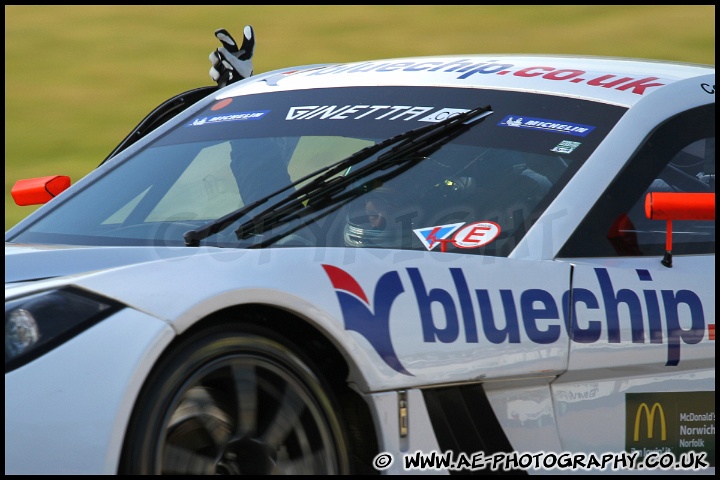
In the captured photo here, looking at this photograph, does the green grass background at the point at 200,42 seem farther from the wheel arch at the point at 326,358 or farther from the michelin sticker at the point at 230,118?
the wheel arch at the point at 326,358

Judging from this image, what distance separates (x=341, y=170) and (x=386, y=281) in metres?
0.72

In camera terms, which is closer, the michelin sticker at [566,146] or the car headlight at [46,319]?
the car headlight at [46,319]

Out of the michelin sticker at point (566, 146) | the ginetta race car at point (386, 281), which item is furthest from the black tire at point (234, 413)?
the michelin sticker at point (566, 146)

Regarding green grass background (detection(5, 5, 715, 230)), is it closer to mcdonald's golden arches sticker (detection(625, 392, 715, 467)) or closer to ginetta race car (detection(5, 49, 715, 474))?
ginetta race car (detection(5, 49, 715, 474))

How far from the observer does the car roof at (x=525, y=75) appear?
333 cm

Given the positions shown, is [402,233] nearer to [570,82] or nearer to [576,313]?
[576,313]

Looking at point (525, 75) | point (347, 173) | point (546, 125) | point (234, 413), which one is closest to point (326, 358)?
point (234, 413)

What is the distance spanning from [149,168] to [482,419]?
1.65 meters

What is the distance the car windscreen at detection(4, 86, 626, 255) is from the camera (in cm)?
298

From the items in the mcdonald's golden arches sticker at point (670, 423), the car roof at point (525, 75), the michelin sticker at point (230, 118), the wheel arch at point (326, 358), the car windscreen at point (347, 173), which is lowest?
the mcdonald's golden arches sticker at point (670, 423)

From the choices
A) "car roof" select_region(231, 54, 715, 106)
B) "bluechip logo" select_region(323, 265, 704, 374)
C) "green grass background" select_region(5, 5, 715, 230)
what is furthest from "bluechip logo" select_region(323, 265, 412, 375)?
"green grass background" select_region(5, 5, 715, 230)

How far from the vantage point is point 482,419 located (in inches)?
101

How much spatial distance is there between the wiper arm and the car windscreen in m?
0.01

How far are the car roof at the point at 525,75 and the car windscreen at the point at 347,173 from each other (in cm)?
6
